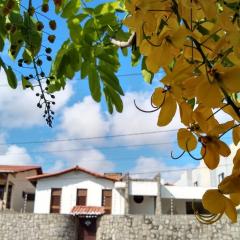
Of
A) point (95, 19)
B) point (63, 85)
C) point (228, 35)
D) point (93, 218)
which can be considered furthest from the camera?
point (93, 218)

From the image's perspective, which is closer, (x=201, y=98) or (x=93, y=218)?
(x=201, y=98)

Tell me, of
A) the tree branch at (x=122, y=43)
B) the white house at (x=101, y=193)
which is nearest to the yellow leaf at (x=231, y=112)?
the tree branch at (x=122, y=43)

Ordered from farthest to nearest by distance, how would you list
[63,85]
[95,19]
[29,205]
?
[29,205]
[63,85]
[95,19]

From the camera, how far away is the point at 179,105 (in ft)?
1.83

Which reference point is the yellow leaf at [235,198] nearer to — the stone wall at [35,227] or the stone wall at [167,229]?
the stone wall at [167,229]

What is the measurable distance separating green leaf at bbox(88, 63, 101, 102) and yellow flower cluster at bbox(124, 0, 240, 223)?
0.81m

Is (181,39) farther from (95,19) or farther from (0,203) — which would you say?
(0,203)

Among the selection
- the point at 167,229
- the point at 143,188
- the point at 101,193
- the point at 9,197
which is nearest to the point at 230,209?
the point at 167,229

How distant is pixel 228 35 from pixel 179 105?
0.40 ft

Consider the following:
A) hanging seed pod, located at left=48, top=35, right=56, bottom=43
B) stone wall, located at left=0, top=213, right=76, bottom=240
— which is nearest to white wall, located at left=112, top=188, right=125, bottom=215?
stone wall, located at left=0, top=213, right=76, bottom=240

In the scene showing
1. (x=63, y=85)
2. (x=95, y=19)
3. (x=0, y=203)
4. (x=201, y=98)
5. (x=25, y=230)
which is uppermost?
(x=0, y=203)

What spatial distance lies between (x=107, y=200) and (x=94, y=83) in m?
21.1

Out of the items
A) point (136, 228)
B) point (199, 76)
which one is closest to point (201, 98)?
point (199, 76)

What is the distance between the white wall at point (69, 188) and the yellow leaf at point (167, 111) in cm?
2158
